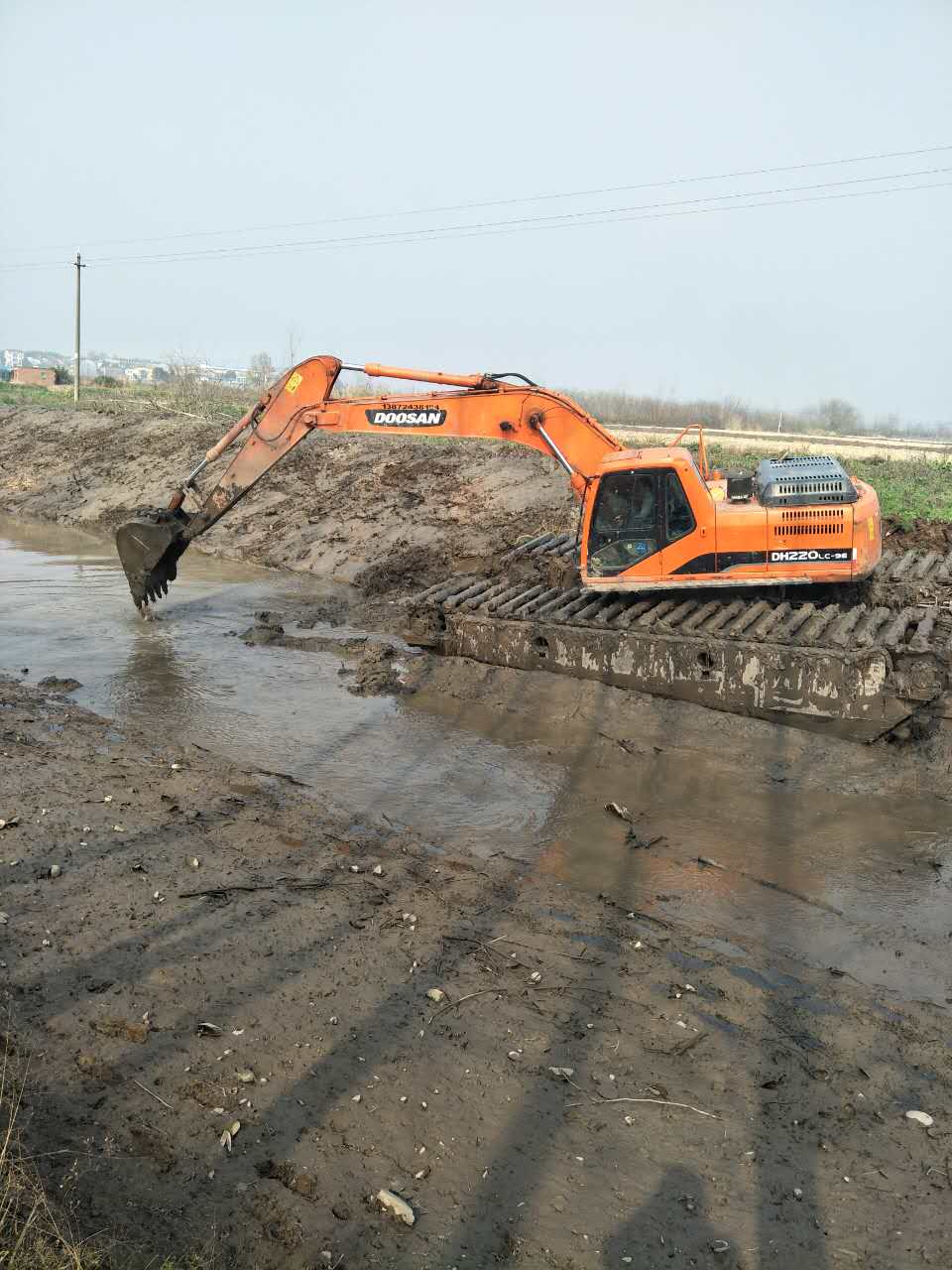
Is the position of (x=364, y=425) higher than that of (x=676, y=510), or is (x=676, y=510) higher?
(x=364, y=425)

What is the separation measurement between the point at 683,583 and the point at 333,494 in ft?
34.5

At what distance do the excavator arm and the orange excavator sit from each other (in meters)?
0.01

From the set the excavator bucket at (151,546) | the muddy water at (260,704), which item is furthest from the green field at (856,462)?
the excavator bucket at (151,546)

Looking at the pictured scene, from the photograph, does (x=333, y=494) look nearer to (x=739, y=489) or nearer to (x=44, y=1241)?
(x=739, y=489)

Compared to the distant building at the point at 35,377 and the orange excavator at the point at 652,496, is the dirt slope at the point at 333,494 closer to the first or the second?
the orange excavator at the point at 652,496

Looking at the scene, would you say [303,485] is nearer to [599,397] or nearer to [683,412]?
[683,412]

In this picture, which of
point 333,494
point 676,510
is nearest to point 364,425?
point 676,510

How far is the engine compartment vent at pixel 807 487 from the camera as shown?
29.5 ft

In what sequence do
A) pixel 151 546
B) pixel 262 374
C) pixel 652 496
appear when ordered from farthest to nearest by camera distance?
1. pixel 262 374
2. pixel 151 546
3. pixel 652 496

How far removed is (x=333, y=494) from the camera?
1870 cm

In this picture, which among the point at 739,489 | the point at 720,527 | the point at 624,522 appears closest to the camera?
the point at 720,527

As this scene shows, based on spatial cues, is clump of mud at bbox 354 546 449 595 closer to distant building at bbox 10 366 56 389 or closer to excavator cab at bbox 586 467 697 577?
excavator cab at bbox 586 467 697 577

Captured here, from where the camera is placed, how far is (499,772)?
823 cm

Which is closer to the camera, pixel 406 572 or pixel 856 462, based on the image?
pixel 406 572
